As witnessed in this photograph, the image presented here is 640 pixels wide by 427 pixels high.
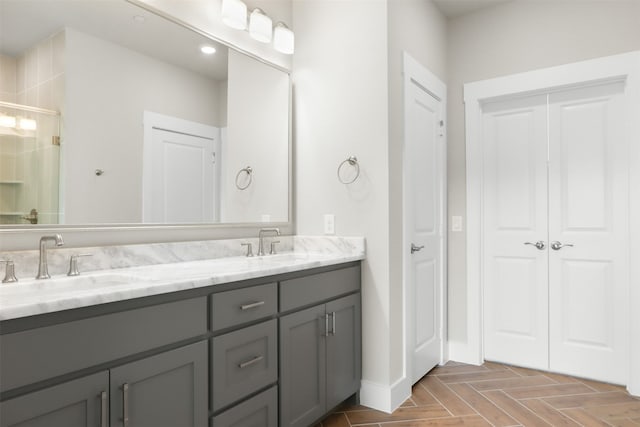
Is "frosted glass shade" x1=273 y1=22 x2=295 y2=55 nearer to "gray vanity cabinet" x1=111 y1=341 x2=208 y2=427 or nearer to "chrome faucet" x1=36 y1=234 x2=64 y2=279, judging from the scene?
"chrome faucet" x1=36 y1=234 x2=64 y2=279

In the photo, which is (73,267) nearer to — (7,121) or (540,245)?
(7,121)

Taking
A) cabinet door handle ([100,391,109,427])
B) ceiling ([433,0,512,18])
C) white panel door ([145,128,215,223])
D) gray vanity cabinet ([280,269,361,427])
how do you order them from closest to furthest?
cabinet door handle ([100,391,109,427])
gray vanity cabinet ([280,269,361,427])
white panel door ([145,128,215,223])
ceiling ([433,0,512,18])

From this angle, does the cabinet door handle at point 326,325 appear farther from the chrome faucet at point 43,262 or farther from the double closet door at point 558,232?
the double closet door at point 558,232

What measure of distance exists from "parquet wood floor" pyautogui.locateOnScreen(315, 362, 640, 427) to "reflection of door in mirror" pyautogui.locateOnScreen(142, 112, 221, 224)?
52.9 inches

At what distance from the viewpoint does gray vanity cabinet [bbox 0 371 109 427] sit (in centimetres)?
103

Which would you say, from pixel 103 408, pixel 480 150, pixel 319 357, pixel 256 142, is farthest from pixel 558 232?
pixel 103 408

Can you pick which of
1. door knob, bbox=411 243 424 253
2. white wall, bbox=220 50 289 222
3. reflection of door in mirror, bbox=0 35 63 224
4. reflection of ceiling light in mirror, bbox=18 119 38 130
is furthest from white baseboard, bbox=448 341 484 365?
reflection of ceiling light in mirror, bbox=18 119 38 130

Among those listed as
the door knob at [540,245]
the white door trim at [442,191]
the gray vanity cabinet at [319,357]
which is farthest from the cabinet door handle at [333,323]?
the door knob at [540,245]

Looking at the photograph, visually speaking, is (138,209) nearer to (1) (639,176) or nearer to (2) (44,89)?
(2) (44,89)

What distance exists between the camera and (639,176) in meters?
2.58

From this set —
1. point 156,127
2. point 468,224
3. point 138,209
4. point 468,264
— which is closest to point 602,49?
point 468,224

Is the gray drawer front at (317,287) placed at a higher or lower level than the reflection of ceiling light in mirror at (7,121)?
lower

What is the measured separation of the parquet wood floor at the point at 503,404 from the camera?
7.42 feet

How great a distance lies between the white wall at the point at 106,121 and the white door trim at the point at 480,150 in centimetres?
221
